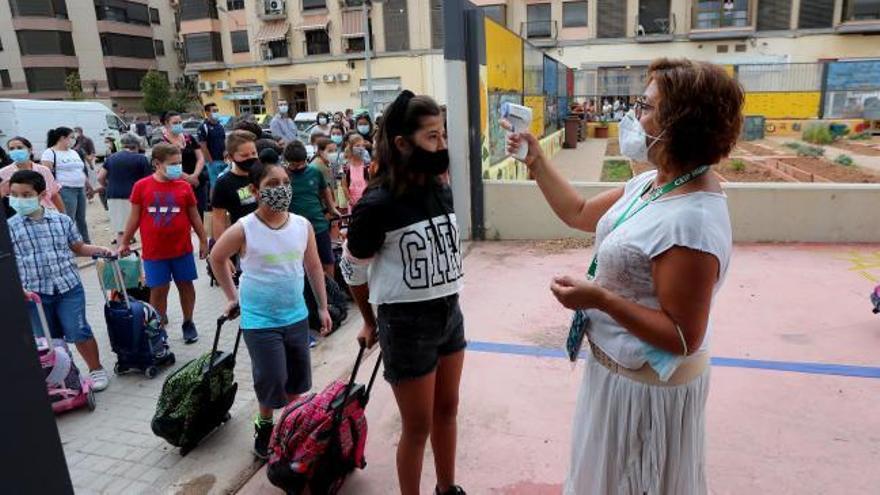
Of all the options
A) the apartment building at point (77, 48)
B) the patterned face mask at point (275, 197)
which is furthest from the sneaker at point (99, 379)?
the apartment building at point (77, 48)

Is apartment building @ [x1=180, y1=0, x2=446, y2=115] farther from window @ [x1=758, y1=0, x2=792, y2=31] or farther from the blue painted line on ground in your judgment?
the blue painted line on ground

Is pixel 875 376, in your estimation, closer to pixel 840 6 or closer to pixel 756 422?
pixel 756 422

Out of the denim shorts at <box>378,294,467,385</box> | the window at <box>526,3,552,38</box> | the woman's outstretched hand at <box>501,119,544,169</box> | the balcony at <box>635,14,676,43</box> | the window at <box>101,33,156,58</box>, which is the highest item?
the window at <box>101,33,156,58</box>

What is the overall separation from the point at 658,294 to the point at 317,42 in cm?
4139

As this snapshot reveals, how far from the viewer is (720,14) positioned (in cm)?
3425

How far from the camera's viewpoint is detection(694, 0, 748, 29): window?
33906 mm

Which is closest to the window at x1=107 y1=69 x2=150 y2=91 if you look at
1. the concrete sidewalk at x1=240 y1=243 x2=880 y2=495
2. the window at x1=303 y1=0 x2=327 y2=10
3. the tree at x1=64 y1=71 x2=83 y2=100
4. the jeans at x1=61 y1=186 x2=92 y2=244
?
the tree at x1=64 y1=71 x2=83 y2=100

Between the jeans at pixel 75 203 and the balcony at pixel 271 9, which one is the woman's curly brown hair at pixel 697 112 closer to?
the jeans at pixel 75 203

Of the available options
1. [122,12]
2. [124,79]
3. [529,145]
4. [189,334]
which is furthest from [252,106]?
[529,145]

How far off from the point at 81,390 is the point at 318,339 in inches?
66.3

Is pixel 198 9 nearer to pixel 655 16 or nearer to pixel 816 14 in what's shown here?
pixel 655 16

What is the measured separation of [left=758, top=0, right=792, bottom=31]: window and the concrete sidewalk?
33807 millimetres

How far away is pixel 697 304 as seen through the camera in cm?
156

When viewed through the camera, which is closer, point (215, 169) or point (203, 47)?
point (215, 169)
